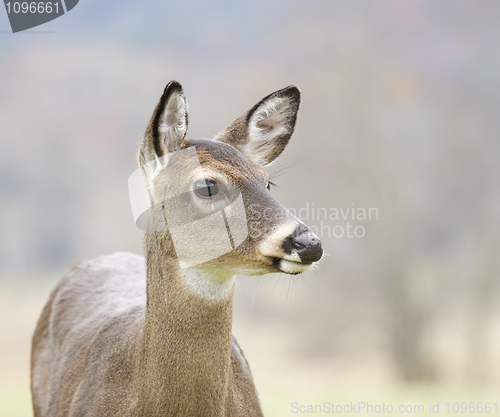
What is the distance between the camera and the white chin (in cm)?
294

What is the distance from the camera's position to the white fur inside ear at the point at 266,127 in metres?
3.90

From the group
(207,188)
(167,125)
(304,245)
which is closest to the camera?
(304,245)

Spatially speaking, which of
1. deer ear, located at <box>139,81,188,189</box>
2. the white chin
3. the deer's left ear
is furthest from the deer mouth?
the deer's left ear

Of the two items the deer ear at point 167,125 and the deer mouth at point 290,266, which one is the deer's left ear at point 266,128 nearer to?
the deer ear at point 167,125

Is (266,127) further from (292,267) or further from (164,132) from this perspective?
(292,267)

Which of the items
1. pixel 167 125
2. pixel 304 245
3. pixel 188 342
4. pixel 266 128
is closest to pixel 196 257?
pixel 188 342

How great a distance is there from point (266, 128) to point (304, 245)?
137 cm

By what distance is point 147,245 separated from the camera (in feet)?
11.7

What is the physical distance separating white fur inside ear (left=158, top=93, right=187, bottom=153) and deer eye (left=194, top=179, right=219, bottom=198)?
36 cm

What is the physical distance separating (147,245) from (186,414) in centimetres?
107

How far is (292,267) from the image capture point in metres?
2.96

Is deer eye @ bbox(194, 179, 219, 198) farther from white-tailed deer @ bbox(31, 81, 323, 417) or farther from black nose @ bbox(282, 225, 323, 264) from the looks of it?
black nose @ bbox(282, 225, 323, 264)

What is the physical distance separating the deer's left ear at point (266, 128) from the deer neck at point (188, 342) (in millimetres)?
978

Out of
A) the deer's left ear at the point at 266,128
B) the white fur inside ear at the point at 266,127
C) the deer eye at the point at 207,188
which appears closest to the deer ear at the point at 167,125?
the deer eye at the point at 207,188
